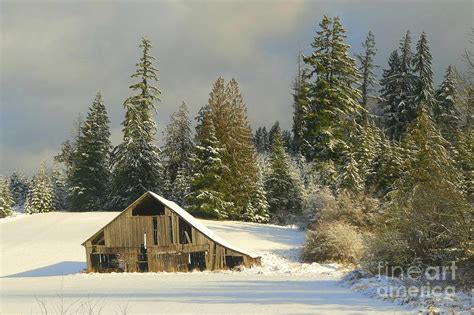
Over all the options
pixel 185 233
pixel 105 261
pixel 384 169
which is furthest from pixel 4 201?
pixel 384 169

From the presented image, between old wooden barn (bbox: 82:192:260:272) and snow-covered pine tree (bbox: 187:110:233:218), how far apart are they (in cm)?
1505

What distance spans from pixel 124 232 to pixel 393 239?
67.5 ft

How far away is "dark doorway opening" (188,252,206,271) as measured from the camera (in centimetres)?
3547

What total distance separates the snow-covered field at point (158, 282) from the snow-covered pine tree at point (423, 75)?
2300 cm

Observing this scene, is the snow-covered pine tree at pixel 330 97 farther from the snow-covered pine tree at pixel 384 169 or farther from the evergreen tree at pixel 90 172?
the evergreen tree at pixel 90 172

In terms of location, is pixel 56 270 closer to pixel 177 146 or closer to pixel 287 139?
pixel 177 146

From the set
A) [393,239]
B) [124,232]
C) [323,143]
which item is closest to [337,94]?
[323,143]

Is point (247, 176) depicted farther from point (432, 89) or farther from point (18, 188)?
point (18, 188)

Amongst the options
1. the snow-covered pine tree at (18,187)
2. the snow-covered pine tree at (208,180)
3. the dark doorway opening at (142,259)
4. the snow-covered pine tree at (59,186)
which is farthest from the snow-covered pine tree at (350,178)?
the snow-covered pine tree at (18,187)

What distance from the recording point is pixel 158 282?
27797mm

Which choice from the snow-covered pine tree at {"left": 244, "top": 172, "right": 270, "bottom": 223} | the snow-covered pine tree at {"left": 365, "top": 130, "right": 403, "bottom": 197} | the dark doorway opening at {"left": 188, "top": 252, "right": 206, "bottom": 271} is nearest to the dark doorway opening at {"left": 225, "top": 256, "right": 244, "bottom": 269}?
the dark doorway opening at {"left": 188, "top": 252, "right": 206, "bottom": 271}

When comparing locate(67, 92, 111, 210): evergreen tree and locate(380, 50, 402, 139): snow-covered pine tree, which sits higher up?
locate(380, 50, 402, 139): snow-covered pine tree

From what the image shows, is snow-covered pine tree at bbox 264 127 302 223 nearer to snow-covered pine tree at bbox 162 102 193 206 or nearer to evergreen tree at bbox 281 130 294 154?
snow-covered pine tree at bbox 162 102 193 206

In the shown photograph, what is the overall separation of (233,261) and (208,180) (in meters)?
17.8
